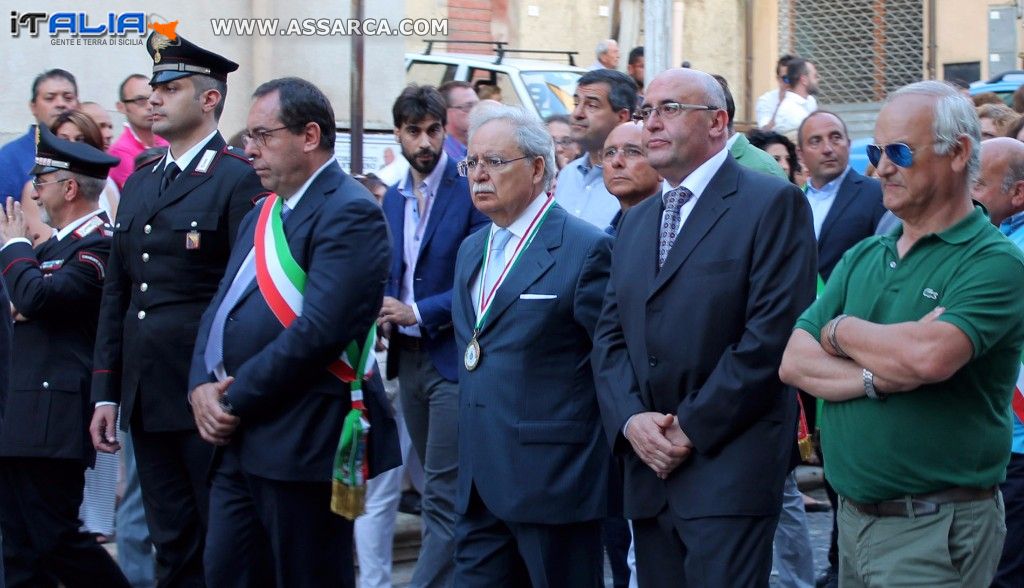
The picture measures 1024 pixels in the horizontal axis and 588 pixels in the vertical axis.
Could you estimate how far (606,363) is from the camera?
16.2ft

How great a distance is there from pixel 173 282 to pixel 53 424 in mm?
1111

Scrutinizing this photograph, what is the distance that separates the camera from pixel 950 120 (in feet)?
14.0

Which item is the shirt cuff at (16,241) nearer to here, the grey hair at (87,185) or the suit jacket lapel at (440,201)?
the grey hair at (87,185)

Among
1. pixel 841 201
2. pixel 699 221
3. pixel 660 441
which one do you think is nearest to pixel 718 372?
pixel 660 441

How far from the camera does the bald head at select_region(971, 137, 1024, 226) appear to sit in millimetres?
5551

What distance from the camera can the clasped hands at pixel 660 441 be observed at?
4.66 m

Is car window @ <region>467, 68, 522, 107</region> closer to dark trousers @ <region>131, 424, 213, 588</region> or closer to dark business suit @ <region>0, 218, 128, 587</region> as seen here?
dark business suit @ <region>0, 218, 128, 587</region>

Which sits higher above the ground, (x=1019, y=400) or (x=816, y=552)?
(x=1019, y=400)

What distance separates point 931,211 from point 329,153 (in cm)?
240

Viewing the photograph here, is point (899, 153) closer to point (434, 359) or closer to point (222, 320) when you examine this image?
point (222, 320)

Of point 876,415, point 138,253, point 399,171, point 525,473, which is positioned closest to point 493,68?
point 399,171

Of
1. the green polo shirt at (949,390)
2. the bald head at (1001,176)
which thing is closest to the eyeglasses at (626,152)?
the bald head at (1001,176)

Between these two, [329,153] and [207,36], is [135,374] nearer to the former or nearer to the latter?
[329,153]

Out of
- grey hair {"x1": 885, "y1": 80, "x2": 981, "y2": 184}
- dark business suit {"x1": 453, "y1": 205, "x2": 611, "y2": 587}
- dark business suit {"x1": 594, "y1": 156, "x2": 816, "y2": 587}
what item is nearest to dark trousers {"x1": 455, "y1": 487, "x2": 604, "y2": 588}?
dark business suit {"x1": 453, "y1": 205, "x2": 611, "y2": 587}
